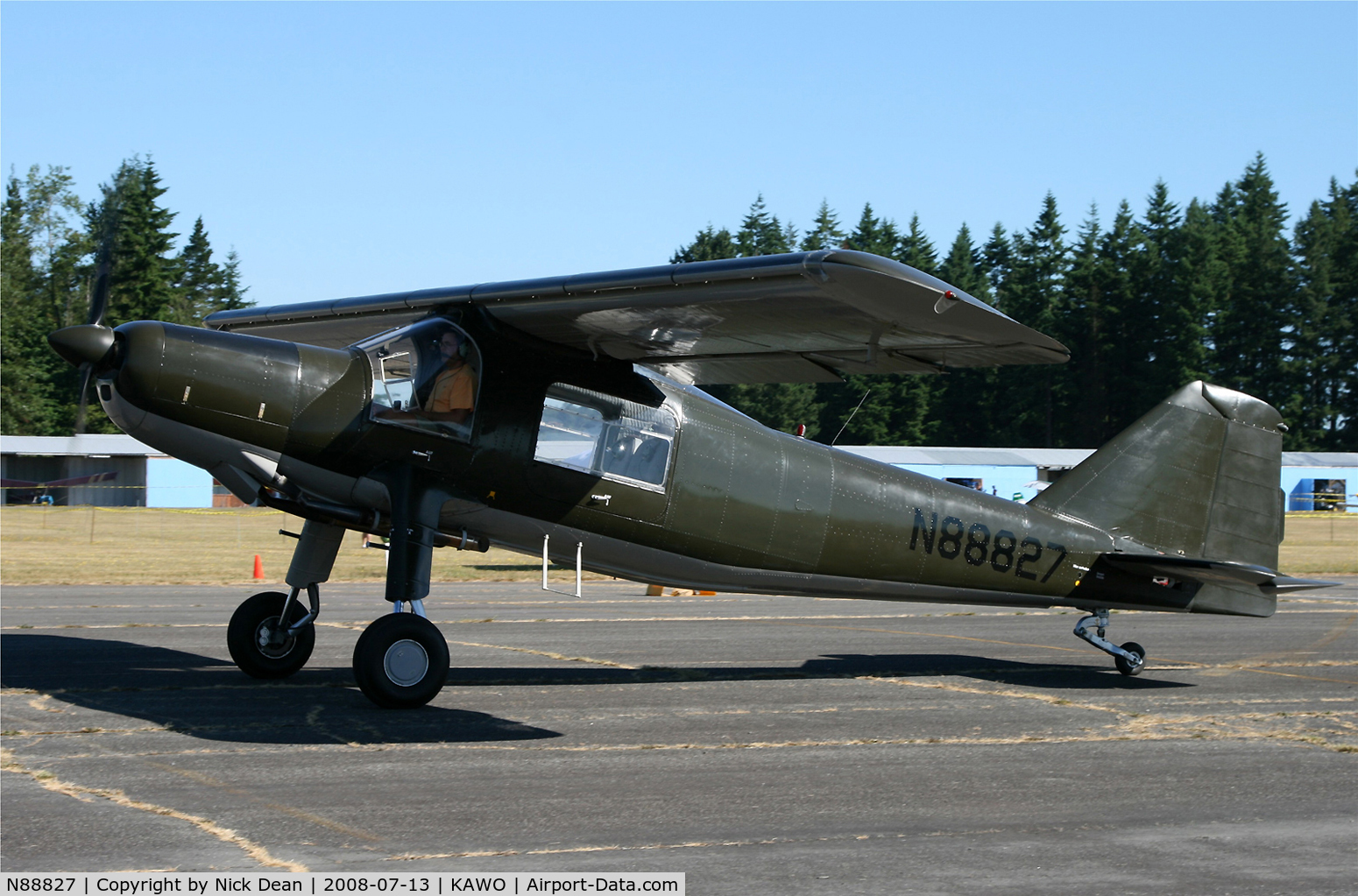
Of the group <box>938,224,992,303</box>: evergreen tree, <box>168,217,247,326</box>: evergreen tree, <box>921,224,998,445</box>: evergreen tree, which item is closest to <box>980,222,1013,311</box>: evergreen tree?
<box>938,224,992,303</box>: evergreen tree

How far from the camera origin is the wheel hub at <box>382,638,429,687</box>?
9273 mm

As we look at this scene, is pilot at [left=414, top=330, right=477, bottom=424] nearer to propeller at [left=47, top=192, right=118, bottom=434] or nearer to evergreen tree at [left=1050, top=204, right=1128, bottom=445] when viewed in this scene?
propeller at [left=47, top=192, right=118, bottom=434]

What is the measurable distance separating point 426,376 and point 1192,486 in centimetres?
783

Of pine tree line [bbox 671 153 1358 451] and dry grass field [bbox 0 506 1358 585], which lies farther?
pine tree line [bbox 671 153 1358 451]

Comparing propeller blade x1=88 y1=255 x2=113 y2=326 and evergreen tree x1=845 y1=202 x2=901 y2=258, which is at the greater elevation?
evergreen tree x1=845 y1=202 x2=901 y2=258

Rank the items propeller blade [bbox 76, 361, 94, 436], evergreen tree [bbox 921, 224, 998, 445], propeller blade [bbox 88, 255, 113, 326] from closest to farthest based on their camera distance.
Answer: propeller blade [bbox 76, 361, 94, 436] < propeller blade [bbox 88, 255, 113, 326] < evergreen tree [bbox 921, 224, 998, 445]

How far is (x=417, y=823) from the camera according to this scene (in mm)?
6172

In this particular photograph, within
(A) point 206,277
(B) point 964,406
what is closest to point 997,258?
(B) point 964,406

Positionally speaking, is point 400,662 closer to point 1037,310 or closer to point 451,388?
point 451,388

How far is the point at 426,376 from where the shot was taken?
388 inches

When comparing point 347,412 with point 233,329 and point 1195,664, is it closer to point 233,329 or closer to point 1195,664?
point 233,329

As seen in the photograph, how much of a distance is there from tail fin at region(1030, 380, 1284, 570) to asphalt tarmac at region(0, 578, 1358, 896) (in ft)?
4.51

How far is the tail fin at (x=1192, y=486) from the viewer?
41.3ft
